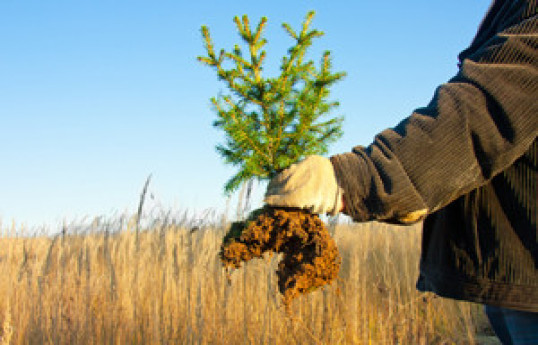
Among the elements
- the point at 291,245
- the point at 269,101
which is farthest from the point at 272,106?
the point at 291,245

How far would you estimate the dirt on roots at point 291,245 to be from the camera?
3.36ft

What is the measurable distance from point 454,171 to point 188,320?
2.13 m

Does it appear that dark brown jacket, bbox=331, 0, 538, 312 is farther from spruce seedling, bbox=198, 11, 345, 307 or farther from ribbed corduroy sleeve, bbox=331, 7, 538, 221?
spruce seedling, bbox=198, 11, 345, 307

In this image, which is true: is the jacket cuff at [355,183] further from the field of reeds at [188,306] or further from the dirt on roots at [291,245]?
the field of reeds at [188,306]

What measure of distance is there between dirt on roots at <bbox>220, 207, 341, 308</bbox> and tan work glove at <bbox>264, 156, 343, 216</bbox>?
73 mm

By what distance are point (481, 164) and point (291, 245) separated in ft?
1.52

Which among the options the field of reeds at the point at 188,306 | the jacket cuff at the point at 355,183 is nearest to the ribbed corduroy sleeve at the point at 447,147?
the jacket cuff at the point at 355,183

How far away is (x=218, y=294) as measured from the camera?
10.4 feet

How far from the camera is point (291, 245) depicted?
1.12 metres

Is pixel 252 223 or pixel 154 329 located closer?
pixel 252 223

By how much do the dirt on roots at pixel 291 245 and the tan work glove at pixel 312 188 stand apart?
2.9 inches

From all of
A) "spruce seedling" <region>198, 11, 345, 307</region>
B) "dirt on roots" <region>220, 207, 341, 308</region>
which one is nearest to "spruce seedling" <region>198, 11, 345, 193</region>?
"spruce seedling" <region>198, 11, 345, 307</region>

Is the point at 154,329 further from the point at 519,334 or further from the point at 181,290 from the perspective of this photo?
the point at 519,334

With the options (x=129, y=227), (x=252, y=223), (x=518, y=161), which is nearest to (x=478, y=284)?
(x=518, y=161)
